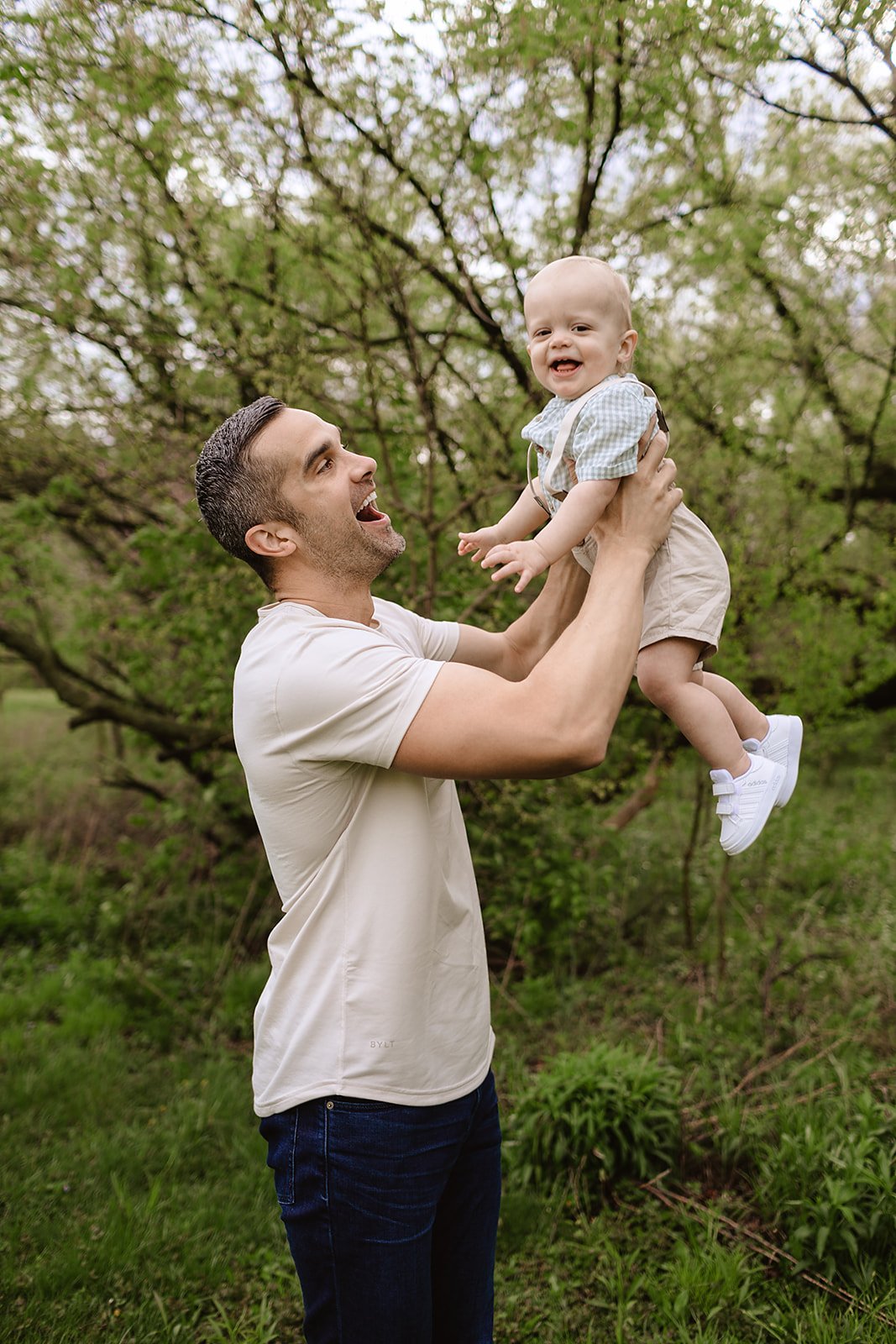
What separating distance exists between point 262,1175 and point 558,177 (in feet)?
14.8

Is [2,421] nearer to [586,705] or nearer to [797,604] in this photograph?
[797,604]

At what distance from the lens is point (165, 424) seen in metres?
5.28

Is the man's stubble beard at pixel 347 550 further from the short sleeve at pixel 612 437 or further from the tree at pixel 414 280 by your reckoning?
the tree at pixel 414 280

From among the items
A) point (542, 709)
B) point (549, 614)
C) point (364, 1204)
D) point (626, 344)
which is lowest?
point (364, 1204)

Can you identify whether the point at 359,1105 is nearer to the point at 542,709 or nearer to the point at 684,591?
the point at 542,709

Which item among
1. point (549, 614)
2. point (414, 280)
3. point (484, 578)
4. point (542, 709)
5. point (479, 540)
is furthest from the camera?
point (414, 280)

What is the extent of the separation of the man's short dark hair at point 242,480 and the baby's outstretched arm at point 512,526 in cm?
45

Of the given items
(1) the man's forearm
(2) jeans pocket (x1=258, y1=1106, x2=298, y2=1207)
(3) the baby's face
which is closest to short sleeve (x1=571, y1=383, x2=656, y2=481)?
(3) the baby's face

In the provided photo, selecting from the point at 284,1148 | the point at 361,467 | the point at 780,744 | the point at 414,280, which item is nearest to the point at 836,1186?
the point at 780,744

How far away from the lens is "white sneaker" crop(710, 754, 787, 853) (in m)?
1.87

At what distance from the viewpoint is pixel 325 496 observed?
5.72 feet

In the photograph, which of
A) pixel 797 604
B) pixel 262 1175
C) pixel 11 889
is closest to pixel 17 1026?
pixel 262 1175

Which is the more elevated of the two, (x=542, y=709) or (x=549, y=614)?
(x=549, y=614)

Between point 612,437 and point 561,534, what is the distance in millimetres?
214
